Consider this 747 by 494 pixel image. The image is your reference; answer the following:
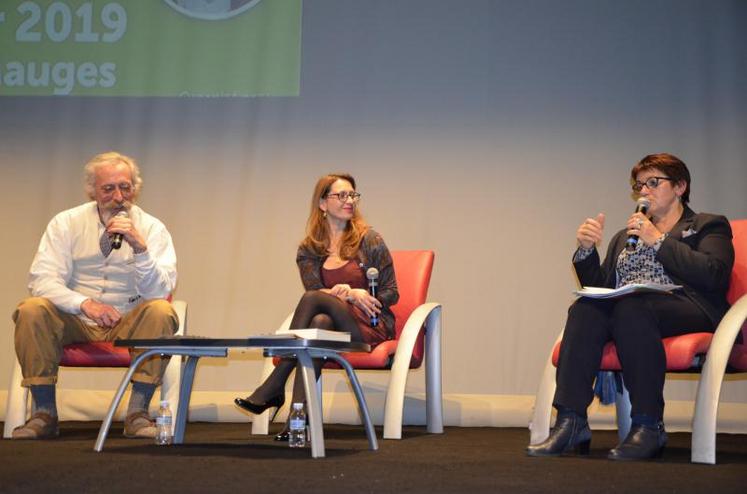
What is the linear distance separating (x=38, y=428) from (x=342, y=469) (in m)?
1.42

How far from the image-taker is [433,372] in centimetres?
375

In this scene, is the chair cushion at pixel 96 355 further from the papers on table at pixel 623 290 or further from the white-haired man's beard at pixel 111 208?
the papers on table at pixel 623 290

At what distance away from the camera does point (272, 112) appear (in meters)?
4.79

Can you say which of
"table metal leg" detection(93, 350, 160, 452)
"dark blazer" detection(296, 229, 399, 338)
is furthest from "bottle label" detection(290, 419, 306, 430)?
"dark blazer" detection(296, 229, 399, 338)

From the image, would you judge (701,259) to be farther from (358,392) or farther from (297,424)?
(297,424)

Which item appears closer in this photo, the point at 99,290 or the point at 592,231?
the point at 592,231

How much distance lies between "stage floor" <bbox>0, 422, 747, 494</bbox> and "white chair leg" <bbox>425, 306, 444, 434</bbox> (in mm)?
442

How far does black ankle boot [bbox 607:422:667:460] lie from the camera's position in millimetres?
2607

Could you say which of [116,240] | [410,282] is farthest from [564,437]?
[116,240]

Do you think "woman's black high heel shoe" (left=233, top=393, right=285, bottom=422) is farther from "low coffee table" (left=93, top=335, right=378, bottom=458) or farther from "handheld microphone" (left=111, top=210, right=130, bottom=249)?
"handheld microphone" (left=111, top=210, right=130, bottom=249)

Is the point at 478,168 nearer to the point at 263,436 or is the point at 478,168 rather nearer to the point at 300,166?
the point at 300,166

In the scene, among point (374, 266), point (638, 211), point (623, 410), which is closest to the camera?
point (638, 211)

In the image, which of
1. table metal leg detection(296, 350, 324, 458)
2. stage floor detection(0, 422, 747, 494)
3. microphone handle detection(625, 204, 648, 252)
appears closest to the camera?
stage floor detection(0, 422, 747, 494)

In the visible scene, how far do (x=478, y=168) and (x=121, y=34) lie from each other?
1.93 metres
